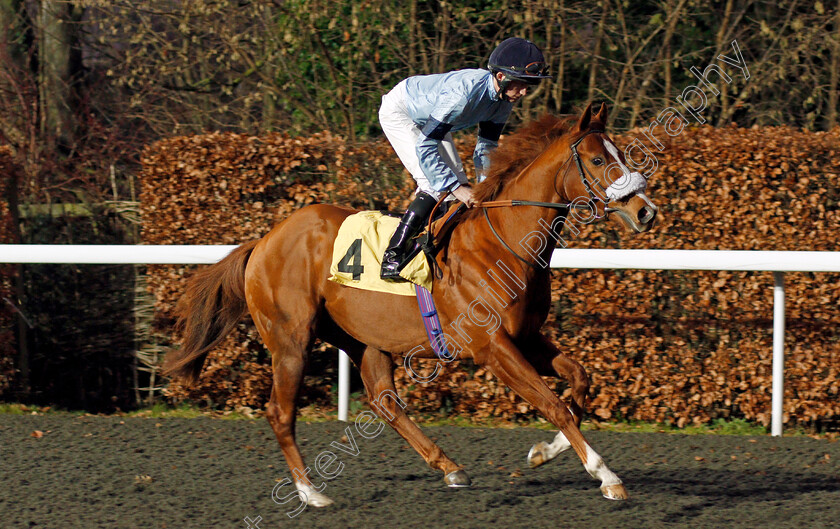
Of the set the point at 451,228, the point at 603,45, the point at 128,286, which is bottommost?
the point at 128,286

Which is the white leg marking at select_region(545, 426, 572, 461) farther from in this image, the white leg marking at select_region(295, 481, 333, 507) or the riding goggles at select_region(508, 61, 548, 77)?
the riding goggles at select_region(508, 61, 548, 77)

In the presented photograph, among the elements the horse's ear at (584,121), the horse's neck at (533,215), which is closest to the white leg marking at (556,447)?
the horse's neck at (533,215)

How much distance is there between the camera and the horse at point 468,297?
11.4ft

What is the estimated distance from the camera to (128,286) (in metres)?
5.77

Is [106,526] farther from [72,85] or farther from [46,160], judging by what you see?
[72,85]

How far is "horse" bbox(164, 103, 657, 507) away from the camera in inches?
137

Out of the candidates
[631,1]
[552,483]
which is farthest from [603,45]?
[552,483]

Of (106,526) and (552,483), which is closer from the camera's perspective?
(106,526)

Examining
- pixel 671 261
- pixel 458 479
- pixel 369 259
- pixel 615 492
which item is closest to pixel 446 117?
pixel 369 259

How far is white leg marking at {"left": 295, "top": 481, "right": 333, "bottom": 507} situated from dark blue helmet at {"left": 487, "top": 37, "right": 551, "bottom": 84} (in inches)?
72.0

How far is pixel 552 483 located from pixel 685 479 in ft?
1.94

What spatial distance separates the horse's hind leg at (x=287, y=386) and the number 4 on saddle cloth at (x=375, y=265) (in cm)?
36

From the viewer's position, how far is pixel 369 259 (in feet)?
12.9

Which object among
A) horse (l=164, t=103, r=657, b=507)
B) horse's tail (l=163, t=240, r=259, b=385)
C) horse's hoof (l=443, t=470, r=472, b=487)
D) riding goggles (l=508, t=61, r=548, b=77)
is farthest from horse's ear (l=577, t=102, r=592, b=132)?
horse's tail (l=163, t=240, r=259, b=385)
